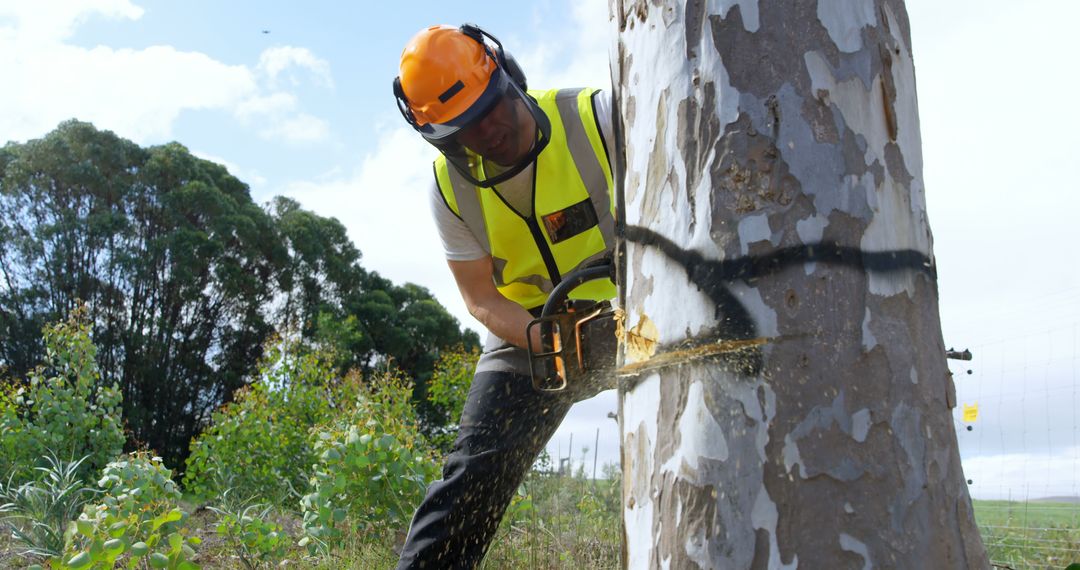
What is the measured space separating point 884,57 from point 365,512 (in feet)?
12.0

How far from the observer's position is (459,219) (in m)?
2.96

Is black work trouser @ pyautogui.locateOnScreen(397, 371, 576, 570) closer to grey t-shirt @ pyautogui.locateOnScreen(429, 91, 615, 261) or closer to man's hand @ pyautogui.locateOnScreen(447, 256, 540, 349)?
man's hand @ pyautogui.locateOnScreen(447, 256, 540, 349)

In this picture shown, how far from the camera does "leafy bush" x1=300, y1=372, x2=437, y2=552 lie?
4078mm

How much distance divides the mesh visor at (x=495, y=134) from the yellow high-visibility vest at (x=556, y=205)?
3.1 inches

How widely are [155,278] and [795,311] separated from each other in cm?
1834

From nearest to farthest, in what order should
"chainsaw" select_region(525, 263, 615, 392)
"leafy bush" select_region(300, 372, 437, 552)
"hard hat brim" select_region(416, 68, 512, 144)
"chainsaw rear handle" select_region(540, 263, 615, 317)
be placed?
1. "chainsaw rear handle" select_region(540, 263, 615, 317)
2. "chainsaw" select_region(525, 263, 615, 392)
3. "hard hat brim" select_region(416, 68, 512, 144)
4. "leafy bush" select_region(300, 372, 437, 552)

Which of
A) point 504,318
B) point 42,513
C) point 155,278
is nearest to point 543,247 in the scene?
point 504,318

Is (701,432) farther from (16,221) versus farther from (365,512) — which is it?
(16,221)

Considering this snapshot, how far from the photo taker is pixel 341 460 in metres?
4.13

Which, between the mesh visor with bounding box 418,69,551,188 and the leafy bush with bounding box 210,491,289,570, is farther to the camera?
the leafy bush with bounding box 210,491,289,570

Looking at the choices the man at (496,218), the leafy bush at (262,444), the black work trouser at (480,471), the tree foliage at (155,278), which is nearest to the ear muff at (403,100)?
the man at (496,218)

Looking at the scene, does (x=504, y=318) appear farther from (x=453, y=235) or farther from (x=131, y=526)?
(x=131, y=526)

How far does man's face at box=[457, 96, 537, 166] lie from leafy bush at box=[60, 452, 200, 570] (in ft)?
5.74

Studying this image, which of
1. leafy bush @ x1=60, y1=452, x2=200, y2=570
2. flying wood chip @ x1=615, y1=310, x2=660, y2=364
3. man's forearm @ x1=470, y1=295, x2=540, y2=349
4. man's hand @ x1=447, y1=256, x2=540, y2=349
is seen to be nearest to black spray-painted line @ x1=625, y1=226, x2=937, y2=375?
flying wood chip @ x1=615, y1=310, x2=660, y2=364
